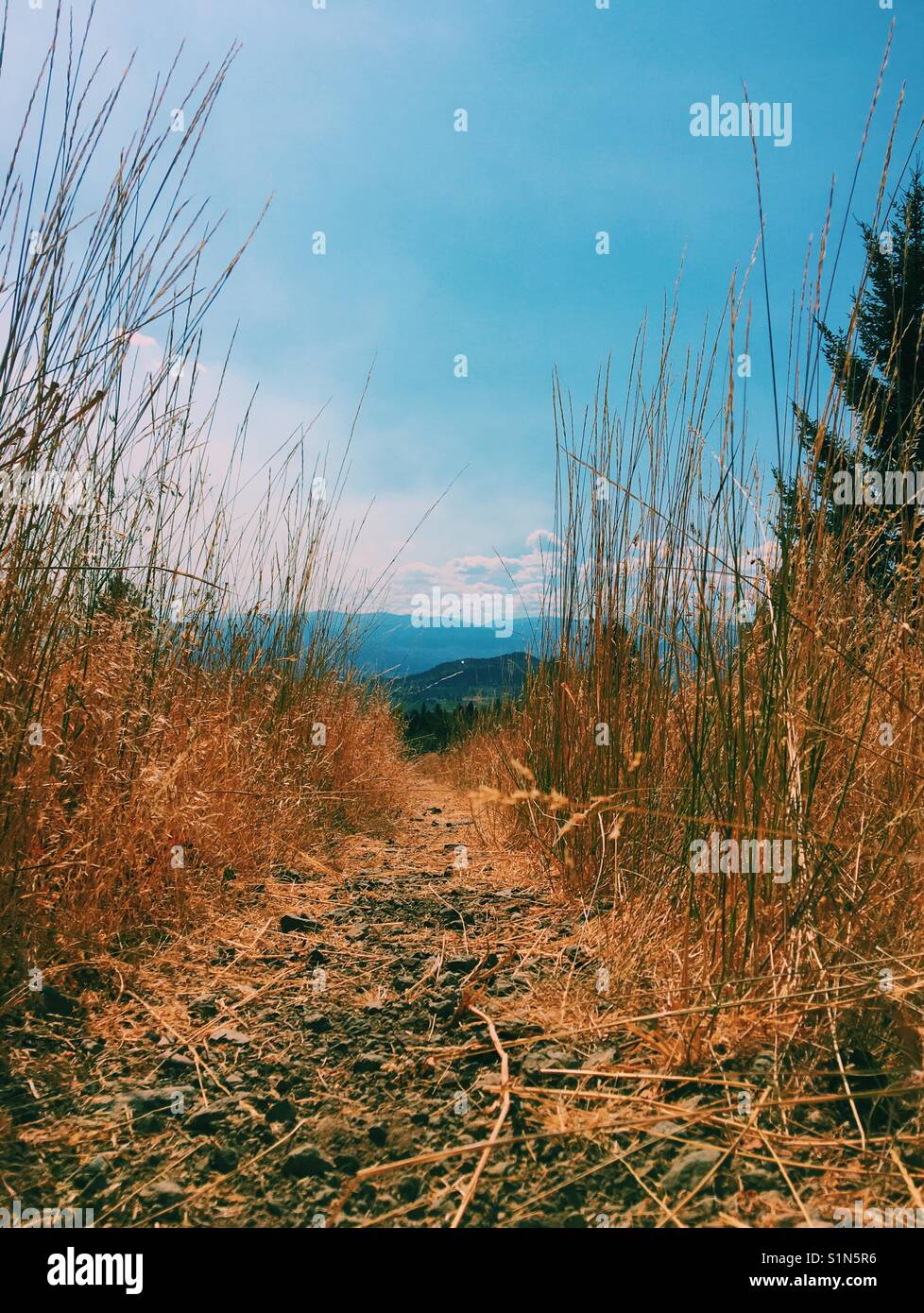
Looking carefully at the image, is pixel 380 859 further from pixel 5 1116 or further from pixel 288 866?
pixel 5 1116

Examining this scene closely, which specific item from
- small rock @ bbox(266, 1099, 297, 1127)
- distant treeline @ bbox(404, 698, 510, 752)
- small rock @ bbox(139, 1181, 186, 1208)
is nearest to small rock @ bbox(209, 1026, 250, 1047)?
small rock @ bbox(266, 1099, 297, 1127)

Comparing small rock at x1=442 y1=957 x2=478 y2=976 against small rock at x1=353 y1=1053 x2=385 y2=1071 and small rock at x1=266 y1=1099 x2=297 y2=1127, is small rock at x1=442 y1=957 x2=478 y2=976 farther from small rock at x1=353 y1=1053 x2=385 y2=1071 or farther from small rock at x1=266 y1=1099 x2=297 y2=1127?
small rock at x1=266 y1=1099 x2=297 y2=1127

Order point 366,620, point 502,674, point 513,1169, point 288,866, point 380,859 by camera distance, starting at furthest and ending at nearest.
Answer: point 502,674 < point 366,620 < point 380,859 < point 288,866 < point 513,1169

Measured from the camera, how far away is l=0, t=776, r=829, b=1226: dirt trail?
34.2 inches

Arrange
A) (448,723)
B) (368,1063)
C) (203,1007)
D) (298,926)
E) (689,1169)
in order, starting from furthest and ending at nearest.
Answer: (448,723)
(298,926)
(203,1007)
(368,1063)
(689,1169)

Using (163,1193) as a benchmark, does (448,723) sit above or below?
below

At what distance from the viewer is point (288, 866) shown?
98.6 inches

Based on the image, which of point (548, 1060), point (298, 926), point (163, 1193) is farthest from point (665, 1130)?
point (298, 926)

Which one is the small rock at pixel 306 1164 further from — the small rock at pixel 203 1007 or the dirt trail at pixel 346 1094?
the small rock at pixel 203 1007

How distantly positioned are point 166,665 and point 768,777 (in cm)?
167

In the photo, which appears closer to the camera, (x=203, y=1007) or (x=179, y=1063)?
(x=179, y=1063)

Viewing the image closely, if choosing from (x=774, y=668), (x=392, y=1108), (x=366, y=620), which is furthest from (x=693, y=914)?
(x=366, y=620)

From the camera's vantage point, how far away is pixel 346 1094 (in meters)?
1.11

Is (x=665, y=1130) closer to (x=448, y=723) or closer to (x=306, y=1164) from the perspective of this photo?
(x=306, y=1164)
